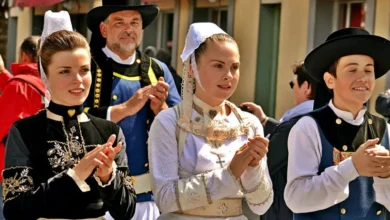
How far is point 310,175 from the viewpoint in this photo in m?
4.65

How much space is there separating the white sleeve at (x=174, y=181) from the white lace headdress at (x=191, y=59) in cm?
8

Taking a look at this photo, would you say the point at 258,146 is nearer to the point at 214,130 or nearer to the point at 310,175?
the point at 214,130

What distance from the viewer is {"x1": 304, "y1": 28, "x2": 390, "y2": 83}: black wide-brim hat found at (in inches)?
187

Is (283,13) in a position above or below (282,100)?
above

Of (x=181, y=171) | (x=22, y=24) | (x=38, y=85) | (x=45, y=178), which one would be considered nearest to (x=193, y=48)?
(x=181, y=171)

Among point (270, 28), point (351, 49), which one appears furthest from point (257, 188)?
point (270, 28)

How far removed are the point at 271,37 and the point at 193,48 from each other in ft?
32.3

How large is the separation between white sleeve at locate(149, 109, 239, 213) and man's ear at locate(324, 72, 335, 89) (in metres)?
0.79

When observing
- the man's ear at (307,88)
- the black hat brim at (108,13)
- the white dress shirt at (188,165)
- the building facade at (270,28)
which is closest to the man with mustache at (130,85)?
the black hat brim at (108,13)

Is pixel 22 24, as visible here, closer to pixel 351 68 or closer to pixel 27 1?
pixel 27 1

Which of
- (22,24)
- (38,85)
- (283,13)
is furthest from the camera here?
(22,24)

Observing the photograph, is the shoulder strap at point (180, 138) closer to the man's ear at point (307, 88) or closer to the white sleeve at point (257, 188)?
the white sleeve at point (257, 188)

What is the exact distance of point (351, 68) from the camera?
15.5ft

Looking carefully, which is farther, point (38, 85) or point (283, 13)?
point (283, 13)
